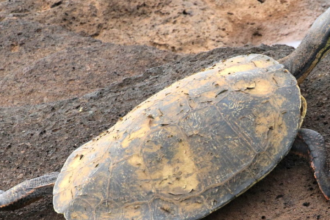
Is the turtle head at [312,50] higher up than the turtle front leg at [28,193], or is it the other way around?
the turtle head at [312,50]

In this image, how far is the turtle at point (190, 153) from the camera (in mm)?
3533

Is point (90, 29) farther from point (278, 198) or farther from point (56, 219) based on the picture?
point (278, 198)

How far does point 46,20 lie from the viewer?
9.95 meters

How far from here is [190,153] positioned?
3631 millimetres

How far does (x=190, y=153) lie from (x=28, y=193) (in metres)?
1.70

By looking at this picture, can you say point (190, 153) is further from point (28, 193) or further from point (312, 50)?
point (312, 50)

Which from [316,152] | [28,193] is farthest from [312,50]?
[28,193]

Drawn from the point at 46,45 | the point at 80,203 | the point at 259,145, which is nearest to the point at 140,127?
the point at 80,203

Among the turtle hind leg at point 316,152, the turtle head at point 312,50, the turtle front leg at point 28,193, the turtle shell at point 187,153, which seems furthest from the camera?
the turtle head at point 312,50

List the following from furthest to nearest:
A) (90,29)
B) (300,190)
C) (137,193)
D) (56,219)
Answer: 1. (90,29)
2. (56,219)
3. (300,190)
4. (137,193)

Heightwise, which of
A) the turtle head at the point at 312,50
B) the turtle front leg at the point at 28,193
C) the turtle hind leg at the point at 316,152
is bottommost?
the turtle front leg at the point at 28,193

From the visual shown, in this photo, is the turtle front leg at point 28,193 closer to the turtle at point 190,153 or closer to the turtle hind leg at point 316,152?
the turtle at point 190,153

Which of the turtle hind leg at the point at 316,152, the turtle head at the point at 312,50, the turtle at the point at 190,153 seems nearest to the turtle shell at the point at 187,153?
the turtle at the point at 190,153

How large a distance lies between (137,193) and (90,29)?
23.1 ft
